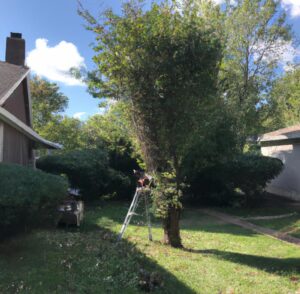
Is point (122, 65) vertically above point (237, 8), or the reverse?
point (237, 8)

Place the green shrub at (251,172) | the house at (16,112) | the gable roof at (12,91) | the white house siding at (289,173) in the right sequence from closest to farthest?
the gable roof at (12,91) → the house at (16,112) → the green shrub at (251,172) → the white house siding at (289,173)

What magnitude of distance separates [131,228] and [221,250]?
2620mm

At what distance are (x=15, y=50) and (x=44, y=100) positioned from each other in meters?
14.7

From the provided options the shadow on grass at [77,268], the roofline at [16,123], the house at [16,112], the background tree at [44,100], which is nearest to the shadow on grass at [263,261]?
the shadow on grass at [77,268]

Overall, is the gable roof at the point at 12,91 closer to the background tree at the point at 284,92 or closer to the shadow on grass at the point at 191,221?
the shadow on grass at the point at 191,221

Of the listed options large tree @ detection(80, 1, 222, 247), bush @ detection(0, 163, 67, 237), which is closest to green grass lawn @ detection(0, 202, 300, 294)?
bush @ detection(0, 163, 67, 237)

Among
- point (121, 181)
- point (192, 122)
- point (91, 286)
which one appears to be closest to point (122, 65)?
point (192, 122)

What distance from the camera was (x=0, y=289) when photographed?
13.5ft

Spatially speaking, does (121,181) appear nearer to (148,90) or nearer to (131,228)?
(131,228)

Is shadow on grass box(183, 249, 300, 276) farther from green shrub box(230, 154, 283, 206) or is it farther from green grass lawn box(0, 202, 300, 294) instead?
green shrub box(230, 154, 283, 206)

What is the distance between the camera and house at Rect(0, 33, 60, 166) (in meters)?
9.54

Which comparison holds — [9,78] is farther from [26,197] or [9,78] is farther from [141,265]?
[141,265]

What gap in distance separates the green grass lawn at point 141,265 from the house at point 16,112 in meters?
3.39

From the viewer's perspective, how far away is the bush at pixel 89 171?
12312 millimetres
